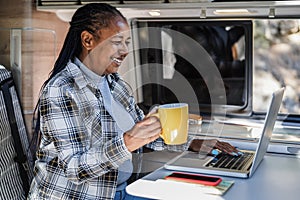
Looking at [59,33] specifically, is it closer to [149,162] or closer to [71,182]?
[149,162]

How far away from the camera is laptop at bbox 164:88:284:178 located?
5.30 feet

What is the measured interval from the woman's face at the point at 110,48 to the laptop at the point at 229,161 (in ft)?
1.45

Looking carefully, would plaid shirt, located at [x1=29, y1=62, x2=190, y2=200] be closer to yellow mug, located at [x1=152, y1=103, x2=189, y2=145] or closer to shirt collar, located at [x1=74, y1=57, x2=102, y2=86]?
shirt collar, located at [x1=74, y1=57, x2=102, y2=86]

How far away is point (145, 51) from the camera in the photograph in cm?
250

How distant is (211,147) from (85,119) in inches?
22.5

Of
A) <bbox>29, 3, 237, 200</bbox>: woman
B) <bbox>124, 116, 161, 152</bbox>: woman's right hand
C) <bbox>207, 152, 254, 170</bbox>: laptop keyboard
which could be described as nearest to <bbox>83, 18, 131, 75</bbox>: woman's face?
<bbox>29, 3, 237, 200</bbox>: woman

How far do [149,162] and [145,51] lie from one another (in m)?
0.73

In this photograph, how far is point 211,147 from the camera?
73.6 inches

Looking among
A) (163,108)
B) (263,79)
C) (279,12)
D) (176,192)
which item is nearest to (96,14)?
(163,108)

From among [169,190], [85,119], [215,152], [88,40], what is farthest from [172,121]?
[215,152]

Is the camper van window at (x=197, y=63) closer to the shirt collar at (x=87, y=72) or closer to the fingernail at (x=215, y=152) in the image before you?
the fingernail at (x=215, y=152)

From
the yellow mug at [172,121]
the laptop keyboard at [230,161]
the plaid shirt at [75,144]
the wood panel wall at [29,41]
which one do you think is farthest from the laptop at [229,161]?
the wood panel wall at [29,41]

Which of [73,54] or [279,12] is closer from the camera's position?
[73,54]

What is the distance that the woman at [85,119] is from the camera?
1407 millimetres
